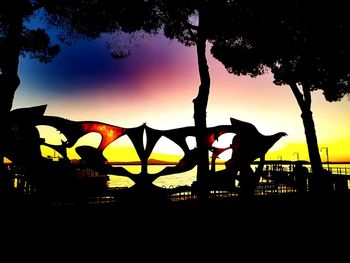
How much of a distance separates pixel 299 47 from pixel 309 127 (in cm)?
393

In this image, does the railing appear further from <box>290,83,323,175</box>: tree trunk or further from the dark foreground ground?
<box>290,83,323,175</box>: tree trunk

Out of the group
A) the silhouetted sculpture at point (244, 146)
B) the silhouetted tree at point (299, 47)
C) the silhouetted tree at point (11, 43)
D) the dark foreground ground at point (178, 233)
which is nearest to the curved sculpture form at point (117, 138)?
the silhouetted sculpture at point (244, 146)

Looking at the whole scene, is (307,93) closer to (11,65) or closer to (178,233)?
(178,233)

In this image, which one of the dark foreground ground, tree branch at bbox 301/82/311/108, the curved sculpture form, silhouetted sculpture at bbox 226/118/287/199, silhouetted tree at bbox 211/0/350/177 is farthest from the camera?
tree branch at bbox 301/82/311/108

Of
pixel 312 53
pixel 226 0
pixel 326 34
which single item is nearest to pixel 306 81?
pixel 312 53

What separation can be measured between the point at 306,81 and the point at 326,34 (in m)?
2.85

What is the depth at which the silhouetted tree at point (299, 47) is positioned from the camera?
12.2 m

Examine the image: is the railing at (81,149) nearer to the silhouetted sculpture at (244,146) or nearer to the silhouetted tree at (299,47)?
the silhouetted sculpture at (244,146)

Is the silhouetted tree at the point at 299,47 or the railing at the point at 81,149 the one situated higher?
the silhouetted tree at the point at 299,47

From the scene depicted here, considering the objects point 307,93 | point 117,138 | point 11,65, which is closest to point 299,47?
point 307,93

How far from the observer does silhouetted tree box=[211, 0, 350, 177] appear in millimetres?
12172

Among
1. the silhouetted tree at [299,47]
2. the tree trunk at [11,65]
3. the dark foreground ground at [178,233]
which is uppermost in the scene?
the silhouetted tree at [299,47]

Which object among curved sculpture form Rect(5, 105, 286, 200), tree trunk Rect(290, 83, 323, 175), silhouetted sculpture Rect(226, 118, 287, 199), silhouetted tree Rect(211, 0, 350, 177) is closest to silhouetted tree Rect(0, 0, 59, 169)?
curved sculpture form Rect(5, 105, 286, 200)

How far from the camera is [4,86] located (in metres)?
9.00
